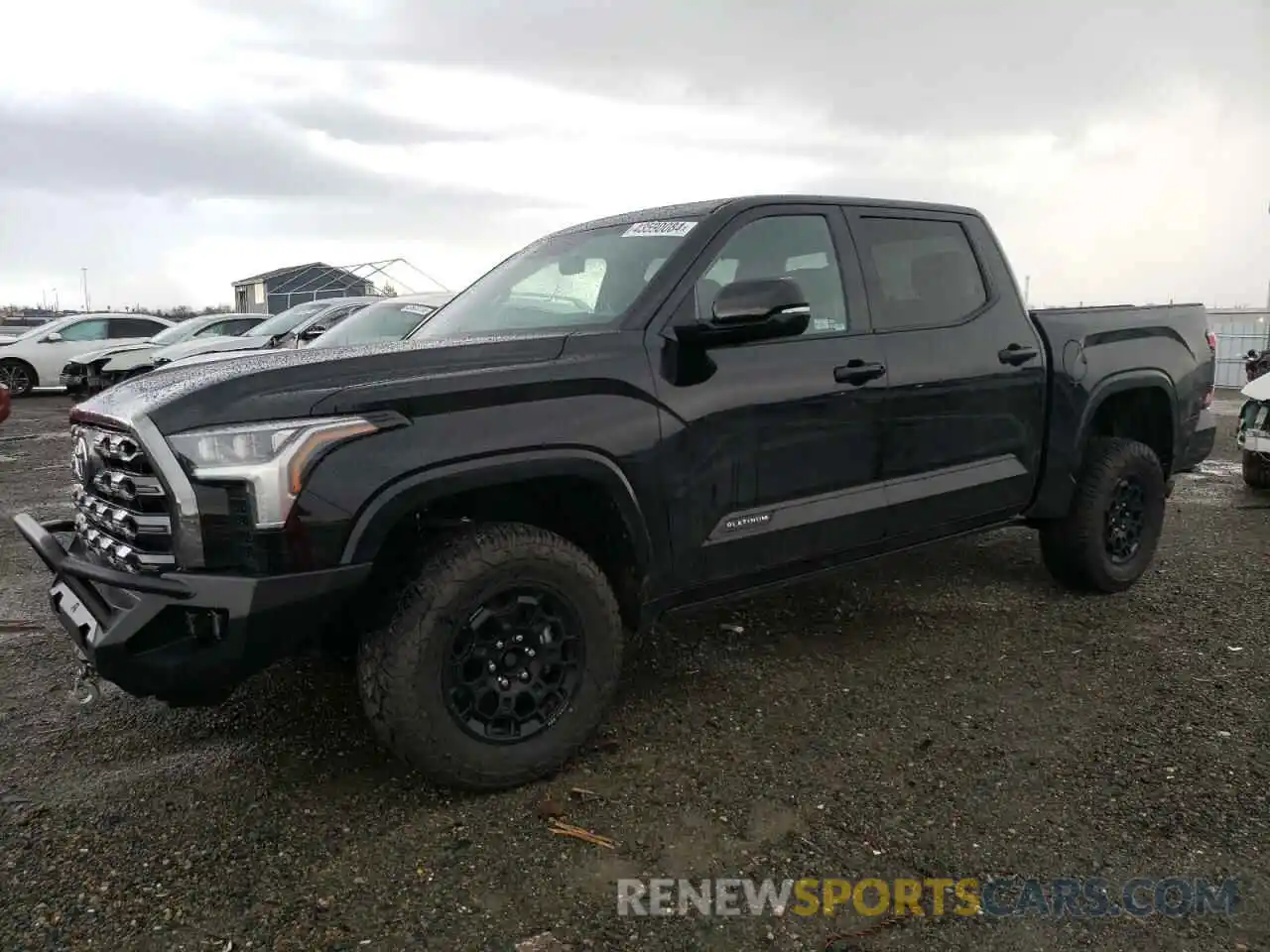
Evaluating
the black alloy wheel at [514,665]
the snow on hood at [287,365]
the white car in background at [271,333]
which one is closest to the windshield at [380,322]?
the white car in background at [271,333]

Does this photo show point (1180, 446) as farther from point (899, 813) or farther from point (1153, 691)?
point (899, 813)

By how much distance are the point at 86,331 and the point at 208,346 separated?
650 centimetres

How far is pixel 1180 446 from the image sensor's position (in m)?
5.03

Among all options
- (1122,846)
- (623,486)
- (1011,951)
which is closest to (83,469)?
(623,486)

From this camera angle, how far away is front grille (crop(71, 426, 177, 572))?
2.51 meters

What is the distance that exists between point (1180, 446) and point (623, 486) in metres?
3.61

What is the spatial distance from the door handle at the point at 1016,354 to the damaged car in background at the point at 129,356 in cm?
1290

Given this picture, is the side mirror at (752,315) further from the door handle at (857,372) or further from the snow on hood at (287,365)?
the snow on hood at (287,365)

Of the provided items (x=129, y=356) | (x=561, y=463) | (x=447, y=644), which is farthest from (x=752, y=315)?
(x=129, y=356)

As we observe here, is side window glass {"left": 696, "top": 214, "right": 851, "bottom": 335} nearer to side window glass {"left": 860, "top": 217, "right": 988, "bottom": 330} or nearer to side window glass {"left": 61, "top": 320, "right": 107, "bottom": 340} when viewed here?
side window glass {"left": 860, "top": 217, "right": 988, "bottom": 330}

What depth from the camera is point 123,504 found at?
262cm

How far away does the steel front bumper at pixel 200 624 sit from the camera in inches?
95.4

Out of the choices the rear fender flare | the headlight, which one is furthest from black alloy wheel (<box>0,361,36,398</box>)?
the rear fender flare

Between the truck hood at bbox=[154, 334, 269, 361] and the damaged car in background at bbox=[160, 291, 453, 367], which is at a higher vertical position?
the damaged car in background at bbox=[160, 291, 453, 367]
